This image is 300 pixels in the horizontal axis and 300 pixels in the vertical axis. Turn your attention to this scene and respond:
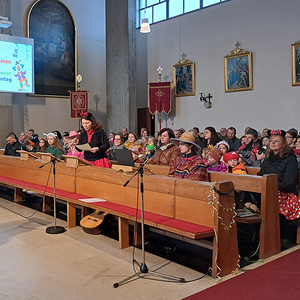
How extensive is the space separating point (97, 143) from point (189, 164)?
1873mm

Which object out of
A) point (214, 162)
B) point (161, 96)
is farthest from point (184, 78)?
point (214, 162)

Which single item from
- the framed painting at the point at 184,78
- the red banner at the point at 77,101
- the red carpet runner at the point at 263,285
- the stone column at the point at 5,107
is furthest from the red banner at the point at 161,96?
the red carpet runner at the point at 263,285

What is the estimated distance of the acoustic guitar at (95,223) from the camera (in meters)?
5.17

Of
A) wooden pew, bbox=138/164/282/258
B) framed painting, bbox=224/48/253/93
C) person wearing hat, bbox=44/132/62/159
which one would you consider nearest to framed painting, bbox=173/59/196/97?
framed painting, bbox=224/48/253/93

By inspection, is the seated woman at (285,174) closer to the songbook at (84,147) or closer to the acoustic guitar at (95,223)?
the acoustic guitar at (95,223)

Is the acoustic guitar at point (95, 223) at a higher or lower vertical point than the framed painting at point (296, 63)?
lower

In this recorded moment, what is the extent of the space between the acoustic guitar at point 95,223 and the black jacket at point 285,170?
218cm

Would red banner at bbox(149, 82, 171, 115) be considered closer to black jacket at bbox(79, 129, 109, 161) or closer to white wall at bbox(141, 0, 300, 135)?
white wall at bbox(141, 0, 300, 135)

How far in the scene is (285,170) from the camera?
460 cm

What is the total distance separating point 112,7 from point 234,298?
14134mm

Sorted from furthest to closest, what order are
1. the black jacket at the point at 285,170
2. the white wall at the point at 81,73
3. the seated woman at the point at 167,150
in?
the white wall at the point at 81,73, the seated woman at the point at 167,150, the black jacket at the point at 285,170

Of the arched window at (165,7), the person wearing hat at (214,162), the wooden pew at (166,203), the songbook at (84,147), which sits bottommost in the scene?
the wooden pew at (166,203)

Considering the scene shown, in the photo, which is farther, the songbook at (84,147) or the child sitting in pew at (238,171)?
the songbook at (84,147)

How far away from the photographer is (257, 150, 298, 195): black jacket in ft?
14.8
